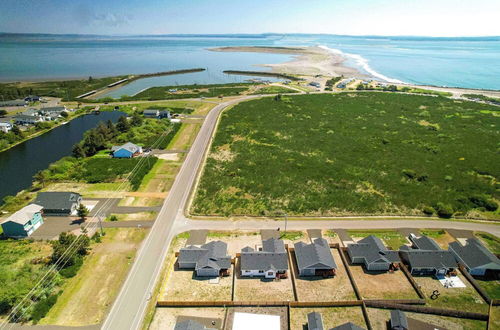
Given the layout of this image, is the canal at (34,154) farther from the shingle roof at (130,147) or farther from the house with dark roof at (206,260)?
the house with dark roof at (206,260)

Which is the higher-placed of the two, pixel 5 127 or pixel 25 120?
pixel 25 120

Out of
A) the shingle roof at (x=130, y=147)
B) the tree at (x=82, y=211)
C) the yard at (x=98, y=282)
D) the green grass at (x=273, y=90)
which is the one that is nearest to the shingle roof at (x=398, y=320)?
the yard at (x=98, y=282)

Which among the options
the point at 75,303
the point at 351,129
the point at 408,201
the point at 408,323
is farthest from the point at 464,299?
the point at 351,129

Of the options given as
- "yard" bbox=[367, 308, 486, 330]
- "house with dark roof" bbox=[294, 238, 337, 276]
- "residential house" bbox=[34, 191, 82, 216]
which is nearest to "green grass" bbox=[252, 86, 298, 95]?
"residential house" bbox=[34, 191, 82, 216]

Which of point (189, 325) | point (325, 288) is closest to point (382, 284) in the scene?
point (325, 288)

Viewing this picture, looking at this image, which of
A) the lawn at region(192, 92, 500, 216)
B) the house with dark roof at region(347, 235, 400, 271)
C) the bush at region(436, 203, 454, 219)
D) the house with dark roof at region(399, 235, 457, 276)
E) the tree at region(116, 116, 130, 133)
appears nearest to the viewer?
the house with dark roof at region(399, 235, 457, 276)

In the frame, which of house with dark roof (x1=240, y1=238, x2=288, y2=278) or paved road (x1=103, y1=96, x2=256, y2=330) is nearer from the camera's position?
paved road (x1=103, y1=96, x2=256, y2=330)

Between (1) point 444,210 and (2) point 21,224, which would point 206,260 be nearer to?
(2) point 21,224

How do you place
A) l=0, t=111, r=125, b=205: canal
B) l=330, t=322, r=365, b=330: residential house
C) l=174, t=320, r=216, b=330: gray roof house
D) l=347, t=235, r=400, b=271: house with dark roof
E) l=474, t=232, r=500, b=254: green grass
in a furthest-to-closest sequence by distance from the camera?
1. l=0, t=111, r=125, b=205: canal
2. l=474, t=232, r=500, b=254: green grass
3. l=347, t=235, r=400, b=271: house with dark roof
4. l=174, t=320, r=216, b=330: gray roof house
5. l=330, t=322, r=365, b=330: residential house

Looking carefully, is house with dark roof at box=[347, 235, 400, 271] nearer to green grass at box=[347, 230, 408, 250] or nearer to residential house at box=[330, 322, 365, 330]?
green grass at box=[347, 230, 408, 250]
